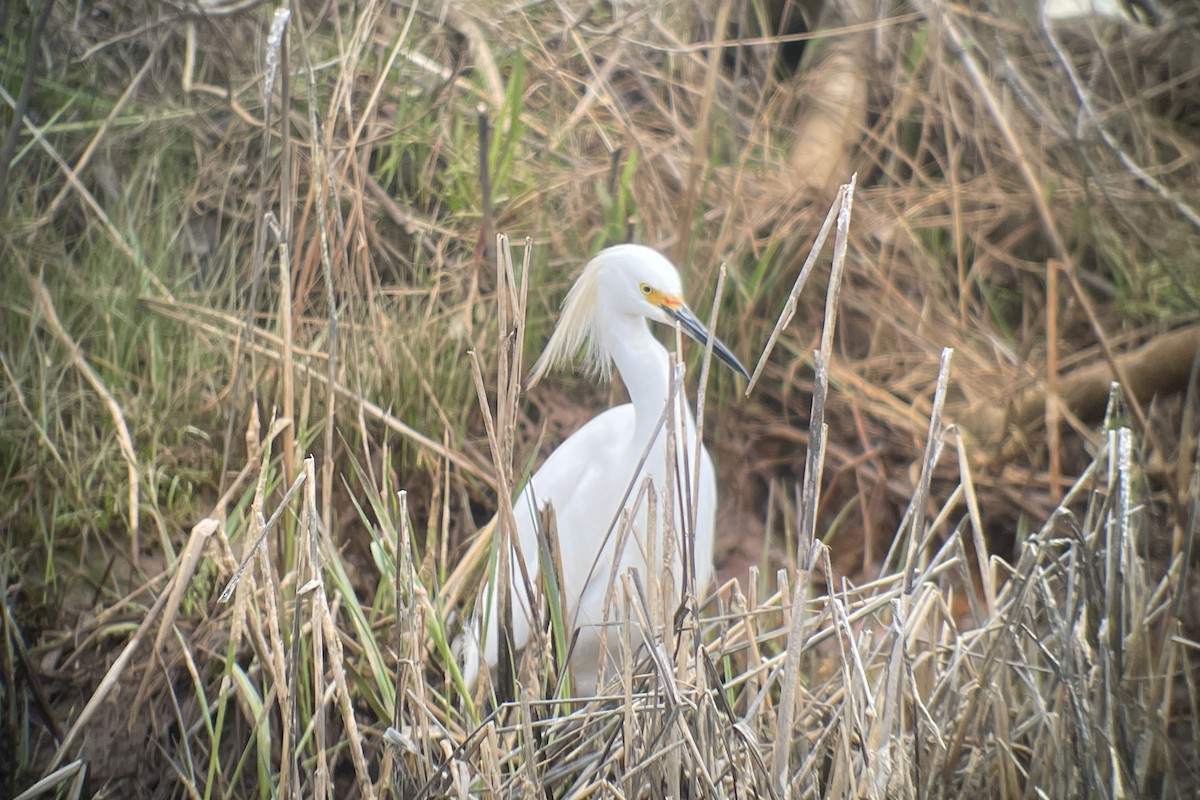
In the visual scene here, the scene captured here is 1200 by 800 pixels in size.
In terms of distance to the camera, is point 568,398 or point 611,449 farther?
point 568,398

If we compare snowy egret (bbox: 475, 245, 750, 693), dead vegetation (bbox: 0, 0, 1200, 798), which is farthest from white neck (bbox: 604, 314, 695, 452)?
dead vegetation (bbox: 0, 0, 1200, 798)

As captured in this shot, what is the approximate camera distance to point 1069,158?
127 inches

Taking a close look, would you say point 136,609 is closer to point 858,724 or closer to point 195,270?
point 195,270

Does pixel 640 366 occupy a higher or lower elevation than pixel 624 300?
lower

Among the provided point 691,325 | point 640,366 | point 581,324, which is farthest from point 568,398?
point 691,325

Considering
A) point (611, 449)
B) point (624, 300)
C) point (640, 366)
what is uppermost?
point (624, 300)

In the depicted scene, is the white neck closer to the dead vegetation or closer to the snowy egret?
the snowy egret

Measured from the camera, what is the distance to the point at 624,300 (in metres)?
2.10

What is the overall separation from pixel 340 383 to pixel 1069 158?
2353 millimetres

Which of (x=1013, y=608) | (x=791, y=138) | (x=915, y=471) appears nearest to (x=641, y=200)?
(x=791, y=138)

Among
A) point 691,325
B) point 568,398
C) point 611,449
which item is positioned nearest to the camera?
point 691,325

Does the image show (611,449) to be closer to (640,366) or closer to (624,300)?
(640,366)

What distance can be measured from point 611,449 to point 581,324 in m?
0.29

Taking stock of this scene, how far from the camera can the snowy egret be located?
2.04 m
